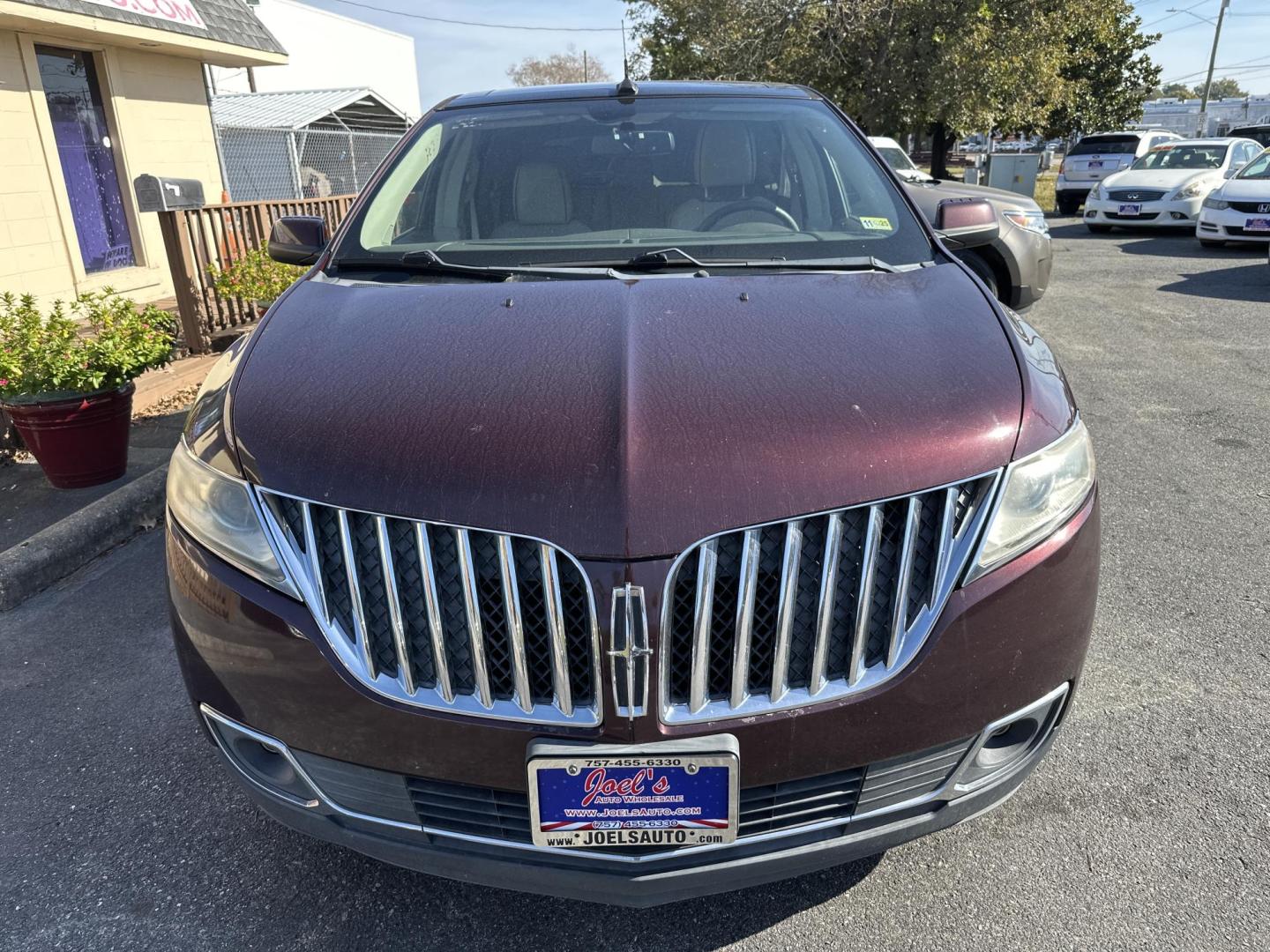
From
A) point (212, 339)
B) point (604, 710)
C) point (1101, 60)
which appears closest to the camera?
point (604, 710)

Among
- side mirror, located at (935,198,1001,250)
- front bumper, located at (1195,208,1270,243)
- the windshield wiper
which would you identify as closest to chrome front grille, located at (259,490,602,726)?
the windshield wiper

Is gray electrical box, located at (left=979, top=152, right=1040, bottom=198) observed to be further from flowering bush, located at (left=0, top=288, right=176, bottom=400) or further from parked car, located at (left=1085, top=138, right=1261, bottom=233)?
flowering bush, located at (left=0, top=288, right=176, bottom=400)

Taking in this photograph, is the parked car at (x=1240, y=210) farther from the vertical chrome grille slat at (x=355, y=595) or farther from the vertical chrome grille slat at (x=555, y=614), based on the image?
the vertical chrome grille slat at (x=355, y=595)

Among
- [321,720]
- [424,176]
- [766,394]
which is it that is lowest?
[321,720]

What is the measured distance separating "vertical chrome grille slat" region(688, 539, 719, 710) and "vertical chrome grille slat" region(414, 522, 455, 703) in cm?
44

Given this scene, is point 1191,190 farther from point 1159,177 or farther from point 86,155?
point 86,155

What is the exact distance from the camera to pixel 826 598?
5.26 ft

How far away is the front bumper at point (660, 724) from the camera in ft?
5.33

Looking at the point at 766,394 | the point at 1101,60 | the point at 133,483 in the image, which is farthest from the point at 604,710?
the point at 1101,60

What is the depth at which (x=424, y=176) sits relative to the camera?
10.2ft

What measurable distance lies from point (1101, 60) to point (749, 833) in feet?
130

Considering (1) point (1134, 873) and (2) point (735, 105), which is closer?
(1) point (1134, 873)

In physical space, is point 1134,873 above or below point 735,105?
below

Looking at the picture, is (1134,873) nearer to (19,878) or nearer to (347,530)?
(347,530)
